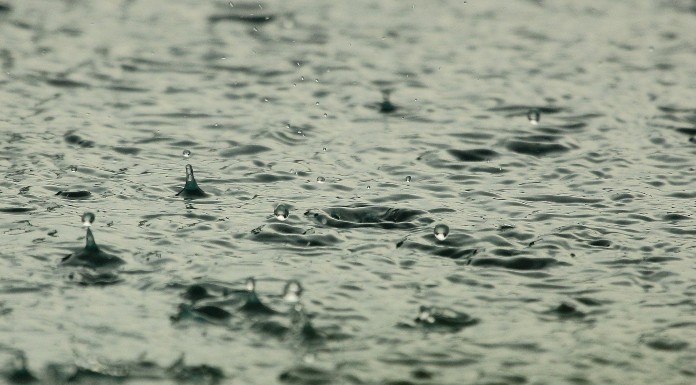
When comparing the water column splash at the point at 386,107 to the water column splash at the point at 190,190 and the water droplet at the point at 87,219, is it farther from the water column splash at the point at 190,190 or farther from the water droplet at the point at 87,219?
the water droplet at the point at 87,219

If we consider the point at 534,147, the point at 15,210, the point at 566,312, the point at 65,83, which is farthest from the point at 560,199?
the point at 65,83

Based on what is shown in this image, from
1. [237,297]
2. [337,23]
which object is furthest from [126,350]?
[337,23]

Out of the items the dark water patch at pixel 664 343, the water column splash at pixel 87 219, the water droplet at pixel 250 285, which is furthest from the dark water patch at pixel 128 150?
the dark water patch at pixel 664 343

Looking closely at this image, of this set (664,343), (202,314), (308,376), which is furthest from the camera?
(202,314)

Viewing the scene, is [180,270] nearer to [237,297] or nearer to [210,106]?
[237,297]

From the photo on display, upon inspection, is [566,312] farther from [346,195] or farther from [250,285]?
[346,195]

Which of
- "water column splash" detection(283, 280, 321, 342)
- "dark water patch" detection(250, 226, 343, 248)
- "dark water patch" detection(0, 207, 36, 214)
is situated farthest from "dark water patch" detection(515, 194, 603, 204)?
"dark water patch" detection(0, 207, 36, 214)
